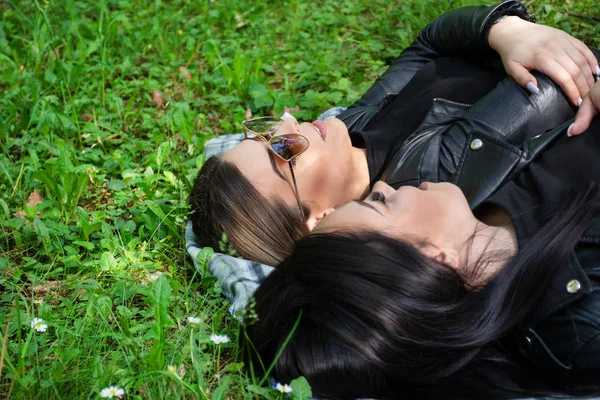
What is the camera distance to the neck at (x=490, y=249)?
234cm

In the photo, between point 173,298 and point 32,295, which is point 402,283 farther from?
point 32,295

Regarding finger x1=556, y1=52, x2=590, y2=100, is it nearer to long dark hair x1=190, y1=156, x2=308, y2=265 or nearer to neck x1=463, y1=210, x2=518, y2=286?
neck x1=463, y1=210, x2=518, y2=286

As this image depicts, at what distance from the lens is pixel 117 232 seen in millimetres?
3316

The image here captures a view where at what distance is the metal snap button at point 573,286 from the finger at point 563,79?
1157mm

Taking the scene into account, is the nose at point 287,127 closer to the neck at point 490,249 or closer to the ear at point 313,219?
the ear at point 313,219

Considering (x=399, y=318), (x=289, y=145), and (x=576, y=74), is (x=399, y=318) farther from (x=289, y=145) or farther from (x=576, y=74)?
(x=576, y=74)

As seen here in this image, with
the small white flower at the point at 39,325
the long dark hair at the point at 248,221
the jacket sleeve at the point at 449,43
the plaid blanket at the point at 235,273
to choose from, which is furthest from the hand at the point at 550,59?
the small white flower at the point at 39,325

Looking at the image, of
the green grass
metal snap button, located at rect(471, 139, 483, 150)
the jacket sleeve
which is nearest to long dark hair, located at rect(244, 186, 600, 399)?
the green grass

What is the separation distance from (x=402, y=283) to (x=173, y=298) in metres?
1.06

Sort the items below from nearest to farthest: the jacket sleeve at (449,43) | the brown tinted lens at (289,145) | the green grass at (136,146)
Answer: 1. the green grass at (136,146)
2. the brown tinted lens at (289,145)
3. the jacket sleeve at (449,43)

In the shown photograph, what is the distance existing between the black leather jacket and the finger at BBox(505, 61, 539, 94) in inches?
1.2

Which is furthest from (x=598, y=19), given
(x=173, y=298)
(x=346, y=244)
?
(x=173, y=298)

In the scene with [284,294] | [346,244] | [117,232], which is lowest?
[117,232]

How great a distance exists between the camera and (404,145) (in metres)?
3.17
